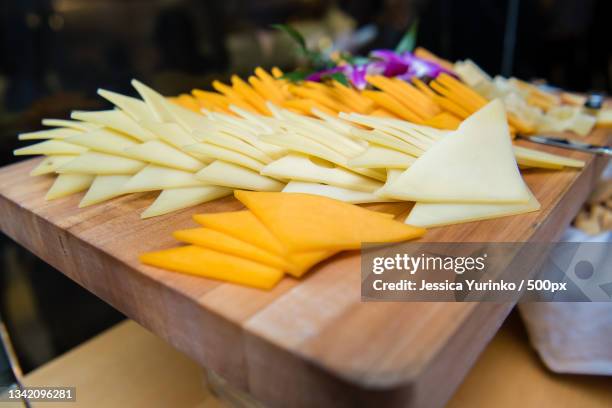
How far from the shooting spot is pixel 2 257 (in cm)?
123

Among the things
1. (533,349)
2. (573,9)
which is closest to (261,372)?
(533,349)

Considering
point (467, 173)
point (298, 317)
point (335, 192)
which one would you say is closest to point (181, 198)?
point (335, 192)

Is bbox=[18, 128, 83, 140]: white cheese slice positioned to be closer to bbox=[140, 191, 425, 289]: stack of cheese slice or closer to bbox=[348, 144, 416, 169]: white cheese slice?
bbox=[140, 191, 425, 289]: stack of cheese slice

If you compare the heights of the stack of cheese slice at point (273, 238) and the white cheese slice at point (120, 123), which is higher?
the white cheese slice at point (120, 123)

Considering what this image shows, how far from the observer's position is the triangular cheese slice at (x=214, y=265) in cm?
61

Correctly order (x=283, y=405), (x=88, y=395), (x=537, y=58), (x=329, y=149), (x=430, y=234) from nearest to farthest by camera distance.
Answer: (x=283, y=405), (x=430, y=234), (x=329, y=149), (x=88, y=395), (x=537, y=58)

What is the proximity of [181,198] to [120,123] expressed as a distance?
25 centimetres

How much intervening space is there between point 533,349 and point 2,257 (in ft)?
4.24

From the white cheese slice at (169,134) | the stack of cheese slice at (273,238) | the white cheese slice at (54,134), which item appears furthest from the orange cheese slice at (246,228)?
the white cheese slice at (54,134)

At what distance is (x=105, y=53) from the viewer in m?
1.29

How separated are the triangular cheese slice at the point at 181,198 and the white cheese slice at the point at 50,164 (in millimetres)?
270

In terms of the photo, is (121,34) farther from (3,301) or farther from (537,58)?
(537,58)

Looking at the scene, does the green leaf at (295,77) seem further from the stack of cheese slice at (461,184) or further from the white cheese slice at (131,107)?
the stack of cheese slice at (461,184)

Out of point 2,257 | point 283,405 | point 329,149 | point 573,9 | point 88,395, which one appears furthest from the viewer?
point 573,9
